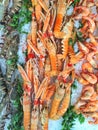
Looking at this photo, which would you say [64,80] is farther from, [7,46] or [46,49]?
[7,46]

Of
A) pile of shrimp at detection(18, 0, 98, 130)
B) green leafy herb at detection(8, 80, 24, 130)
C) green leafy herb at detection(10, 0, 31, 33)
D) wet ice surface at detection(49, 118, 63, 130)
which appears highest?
green leafy herb at detection(10, 0, 31, 33)

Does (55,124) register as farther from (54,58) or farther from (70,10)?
(70,10)

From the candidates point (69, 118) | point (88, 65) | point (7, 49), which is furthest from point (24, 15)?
point (69, 118)

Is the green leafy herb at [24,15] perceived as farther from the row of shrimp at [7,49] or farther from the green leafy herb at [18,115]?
the green leafy herb at [18,115]

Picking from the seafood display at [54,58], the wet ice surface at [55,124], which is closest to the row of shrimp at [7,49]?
the seafood display at [54,58]

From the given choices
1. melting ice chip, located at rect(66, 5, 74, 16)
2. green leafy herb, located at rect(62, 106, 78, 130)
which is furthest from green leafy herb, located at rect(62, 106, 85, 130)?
melting ice chip, located at rect(66, 5, 74, 16)

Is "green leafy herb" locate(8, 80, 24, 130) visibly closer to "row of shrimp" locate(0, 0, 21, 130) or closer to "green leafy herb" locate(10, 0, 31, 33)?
"row of shrimp" locate(0, 0, 21, 130)

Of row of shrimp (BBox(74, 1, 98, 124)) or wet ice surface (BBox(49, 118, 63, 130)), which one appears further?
wet ice surface (BBox(49, 118, 63, 130))

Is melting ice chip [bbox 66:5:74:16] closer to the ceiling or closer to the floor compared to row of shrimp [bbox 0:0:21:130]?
closer to the ceiling
